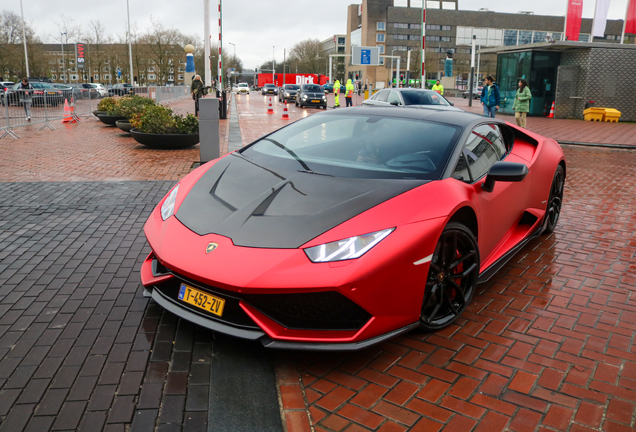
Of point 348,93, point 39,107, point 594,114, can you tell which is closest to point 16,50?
point 348,93

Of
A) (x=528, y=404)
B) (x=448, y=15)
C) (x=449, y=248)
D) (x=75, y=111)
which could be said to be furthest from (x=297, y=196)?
(x=448, y=15)

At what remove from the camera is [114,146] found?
1223 cm

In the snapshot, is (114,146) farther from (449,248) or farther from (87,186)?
(449,248)

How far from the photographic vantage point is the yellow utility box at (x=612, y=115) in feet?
77.5

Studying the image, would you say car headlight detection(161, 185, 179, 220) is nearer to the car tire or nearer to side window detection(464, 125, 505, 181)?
the car tire

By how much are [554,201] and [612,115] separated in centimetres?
2178

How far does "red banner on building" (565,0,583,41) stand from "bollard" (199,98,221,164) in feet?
78.2

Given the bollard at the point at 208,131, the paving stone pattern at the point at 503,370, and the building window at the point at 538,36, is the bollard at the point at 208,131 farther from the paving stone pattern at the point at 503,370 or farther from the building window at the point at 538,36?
the building window at the point at 538,36

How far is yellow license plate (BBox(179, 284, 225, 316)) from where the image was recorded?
275 cm

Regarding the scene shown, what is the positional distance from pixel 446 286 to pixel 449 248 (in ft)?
0.81

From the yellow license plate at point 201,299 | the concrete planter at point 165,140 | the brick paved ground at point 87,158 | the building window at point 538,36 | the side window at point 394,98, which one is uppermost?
the building window at point 538,36

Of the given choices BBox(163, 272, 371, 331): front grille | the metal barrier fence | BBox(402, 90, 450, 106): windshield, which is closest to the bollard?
BBox(402, 90, 450, 106): windshield

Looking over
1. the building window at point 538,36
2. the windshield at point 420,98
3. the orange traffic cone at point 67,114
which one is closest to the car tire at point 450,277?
the windshield at point 420,98

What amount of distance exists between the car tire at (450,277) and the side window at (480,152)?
0.57 m
